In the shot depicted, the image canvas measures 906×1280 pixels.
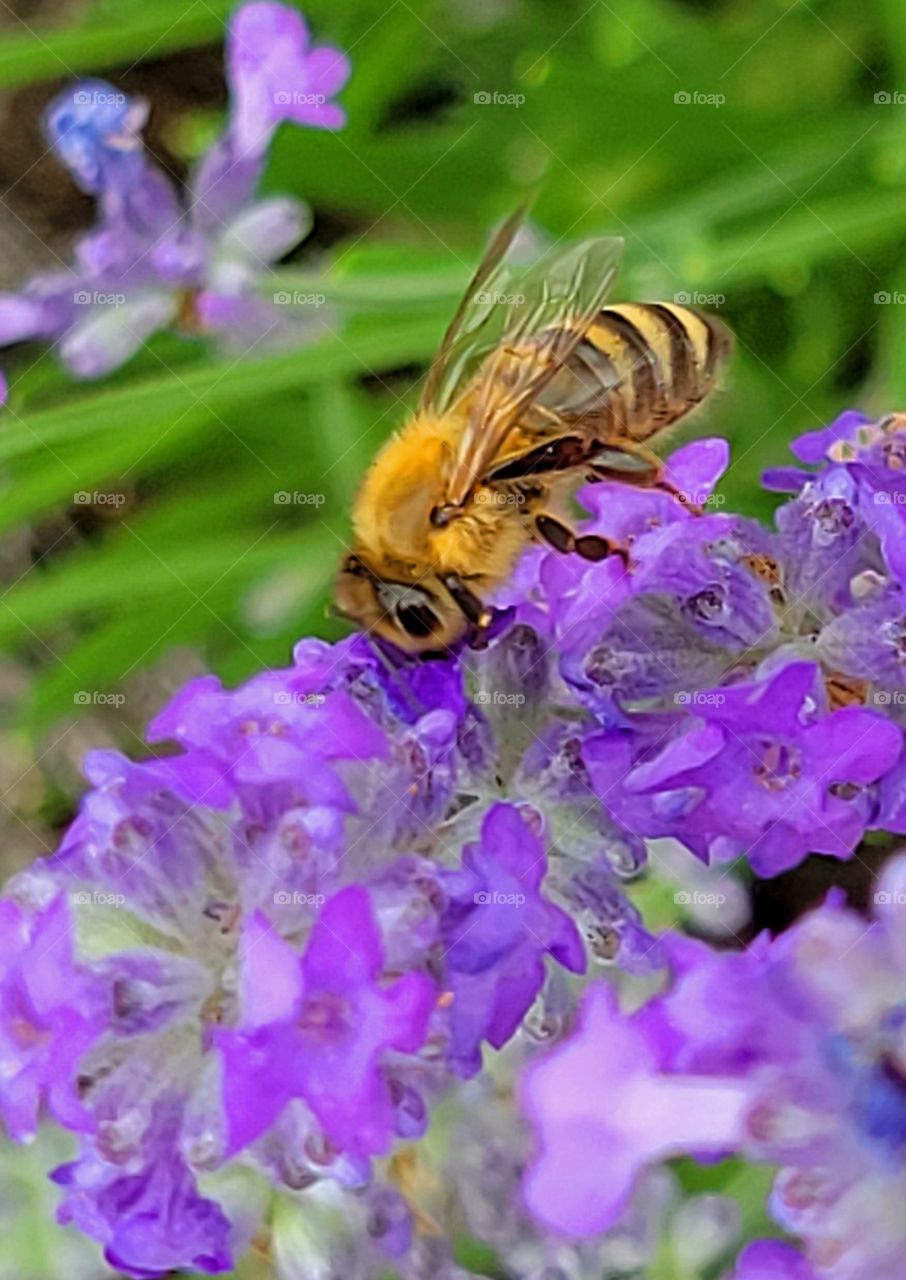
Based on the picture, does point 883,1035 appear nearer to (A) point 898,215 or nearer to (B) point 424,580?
(B) point 424,580

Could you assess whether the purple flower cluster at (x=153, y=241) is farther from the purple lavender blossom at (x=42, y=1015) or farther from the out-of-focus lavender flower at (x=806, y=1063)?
the out-of-focus lavender flower at (x=806, y=1063)

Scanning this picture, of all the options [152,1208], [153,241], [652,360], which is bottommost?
[152,1208]

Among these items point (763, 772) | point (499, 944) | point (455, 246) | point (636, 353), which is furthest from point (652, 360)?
point (455, 246)

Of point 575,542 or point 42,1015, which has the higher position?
point 575,542

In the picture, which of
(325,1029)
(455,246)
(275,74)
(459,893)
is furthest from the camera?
(455,246)

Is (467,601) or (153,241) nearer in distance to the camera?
(467,601)

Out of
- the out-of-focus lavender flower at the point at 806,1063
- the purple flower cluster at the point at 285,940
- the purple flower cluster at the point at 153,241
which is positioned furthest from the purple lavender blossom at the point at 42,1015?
the purple flower cluster at the point at 153,241

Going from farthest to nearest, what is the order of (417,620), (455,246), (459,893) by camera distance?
1. (455,246)
2. (417,620)
3. (459,893)

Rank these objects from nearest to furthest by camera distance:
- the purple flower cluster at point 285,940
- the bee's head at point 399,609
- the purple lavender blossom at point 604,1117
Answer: the purple lavender blossom at point 604,1117 → the purple flower cluster at point 285,940 → the bee's head at point 399,609

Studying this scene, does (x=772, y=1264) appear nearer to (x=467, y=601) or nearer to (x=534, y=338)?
(x=467, y=601)
